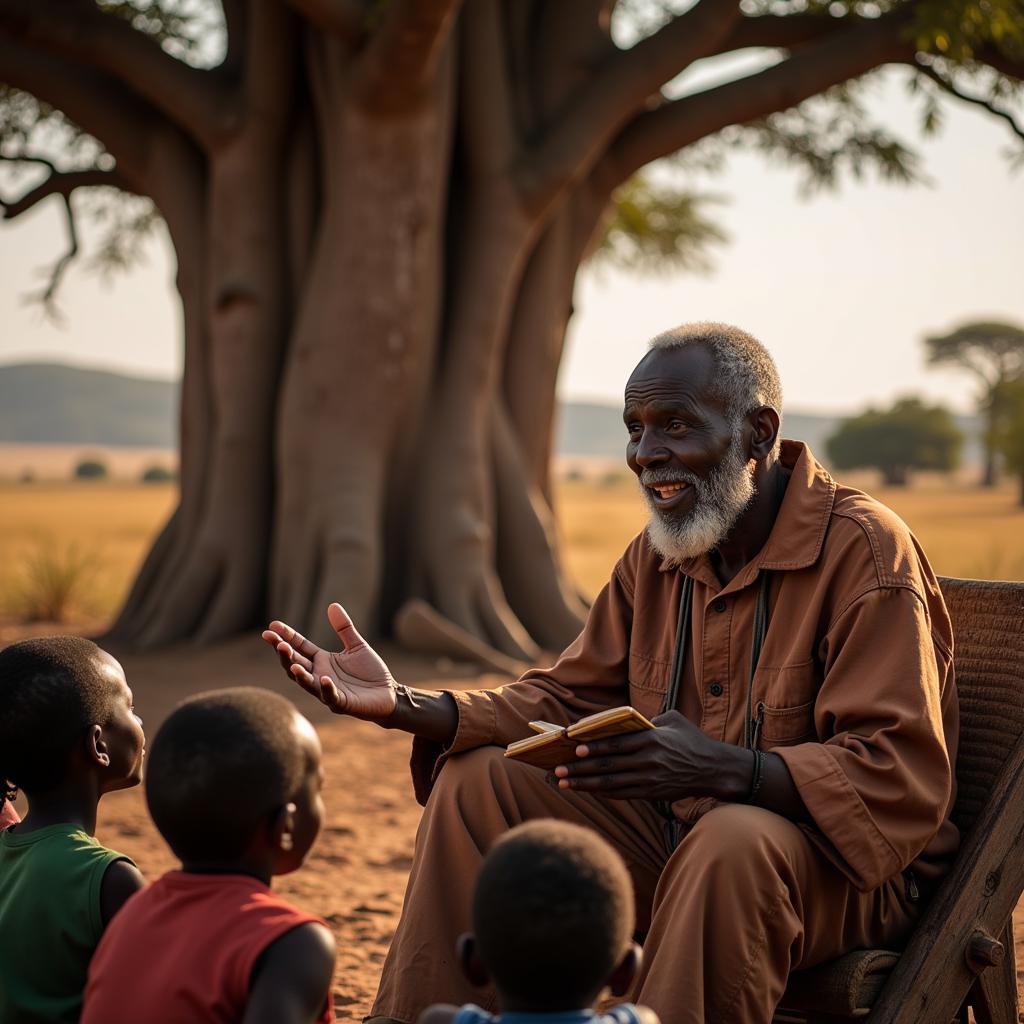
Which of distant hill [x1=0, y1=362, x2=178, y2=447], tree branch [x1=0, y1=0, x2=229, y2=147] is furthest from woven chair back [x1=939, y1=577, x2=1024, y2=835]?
distant hill [x1=0, y1=362, x2=178, y2=447]

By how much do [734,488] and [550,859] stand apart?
159cm

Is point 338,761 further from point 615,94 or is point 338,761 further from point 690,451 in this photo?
point 615,94

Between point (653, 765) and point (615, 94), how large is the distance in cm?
811

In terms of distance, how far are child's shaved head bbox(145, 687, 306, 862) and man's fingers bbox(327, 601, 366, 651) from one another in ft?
3.22

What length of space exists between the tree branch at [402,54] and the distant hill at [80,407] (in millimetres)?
110682

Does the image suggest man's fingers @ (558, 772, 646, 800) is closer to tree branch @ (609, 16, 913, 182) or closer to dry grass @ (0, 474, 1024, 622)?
dry grass @ (0, 474, 1024, 622)

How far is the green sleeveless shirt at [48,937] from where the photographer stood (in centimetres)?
265

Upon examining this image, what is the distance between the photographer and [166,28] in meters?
12.4

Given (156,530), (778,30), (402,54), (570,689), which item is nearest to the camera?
(570,689)

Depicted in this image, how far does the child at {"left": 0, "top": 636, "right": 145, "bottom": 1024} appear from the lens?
8.70 feet

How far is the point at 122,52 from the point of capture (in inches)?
387

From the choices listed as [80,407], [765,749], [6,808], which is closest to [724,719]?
[765,749]

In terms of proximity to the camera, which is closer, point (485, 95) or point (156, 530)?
point (485, 95)

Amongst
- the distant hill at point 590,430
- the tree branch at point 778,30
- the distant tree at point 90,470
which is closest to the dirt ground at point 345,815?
the tree branch at point 778,30
